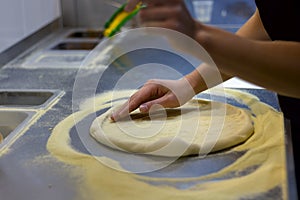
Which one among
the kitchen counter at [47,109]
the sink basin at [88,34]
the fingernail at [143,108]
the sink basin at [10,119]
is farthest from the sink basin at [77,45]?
the fingernail at [143,108]

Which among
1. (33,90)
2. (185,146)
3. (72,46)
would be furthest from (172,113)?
(72,46)

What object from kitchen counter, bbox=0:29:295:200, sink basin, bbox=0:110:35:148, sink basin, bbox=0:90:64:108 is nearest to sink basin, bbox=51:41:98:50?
kitchen counter, bbox=0:29:295:200

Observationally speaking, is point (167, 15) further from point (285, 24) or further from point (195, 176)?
point (285, 24)

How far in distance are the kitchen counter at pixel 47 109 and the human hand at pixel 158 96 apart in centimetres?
14

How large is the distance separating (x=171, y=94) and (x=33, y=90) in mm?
418

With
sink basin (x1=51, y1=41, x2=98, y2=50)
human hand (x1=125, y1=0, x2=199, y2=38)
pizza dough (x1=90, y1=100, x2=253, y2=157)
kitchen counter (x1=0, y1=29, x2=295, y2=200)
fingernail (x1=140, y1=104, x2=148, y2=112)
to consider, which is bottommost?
sink basin (x1=51, y1=41, x2=98, y2=50)

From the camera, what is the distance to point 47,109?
110cm

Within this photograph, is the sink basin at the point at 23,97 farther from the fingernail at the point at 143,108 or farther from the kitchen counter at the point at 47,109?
the fingernail at the point at 143,108

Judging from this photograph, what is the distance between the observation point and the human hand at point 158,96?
3.37 ft

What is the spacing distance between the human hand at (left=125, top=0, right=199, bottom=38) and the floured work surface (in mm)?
261

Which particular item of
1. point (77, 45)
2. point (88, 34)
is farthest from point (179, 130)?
point (88, 34)

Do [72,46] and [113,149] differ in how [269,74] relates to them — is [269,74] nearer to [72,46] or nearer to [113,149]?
[113,149]

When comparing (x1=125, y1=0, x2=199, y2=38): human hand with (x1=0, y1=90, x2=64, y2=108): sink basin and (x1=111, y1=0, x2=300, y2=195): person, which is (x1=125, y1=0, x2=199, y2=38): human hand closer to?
(x1=111, y1=0, x2=300, y2=195): person

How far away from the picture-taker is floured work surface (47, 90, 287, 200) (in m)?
0.73
